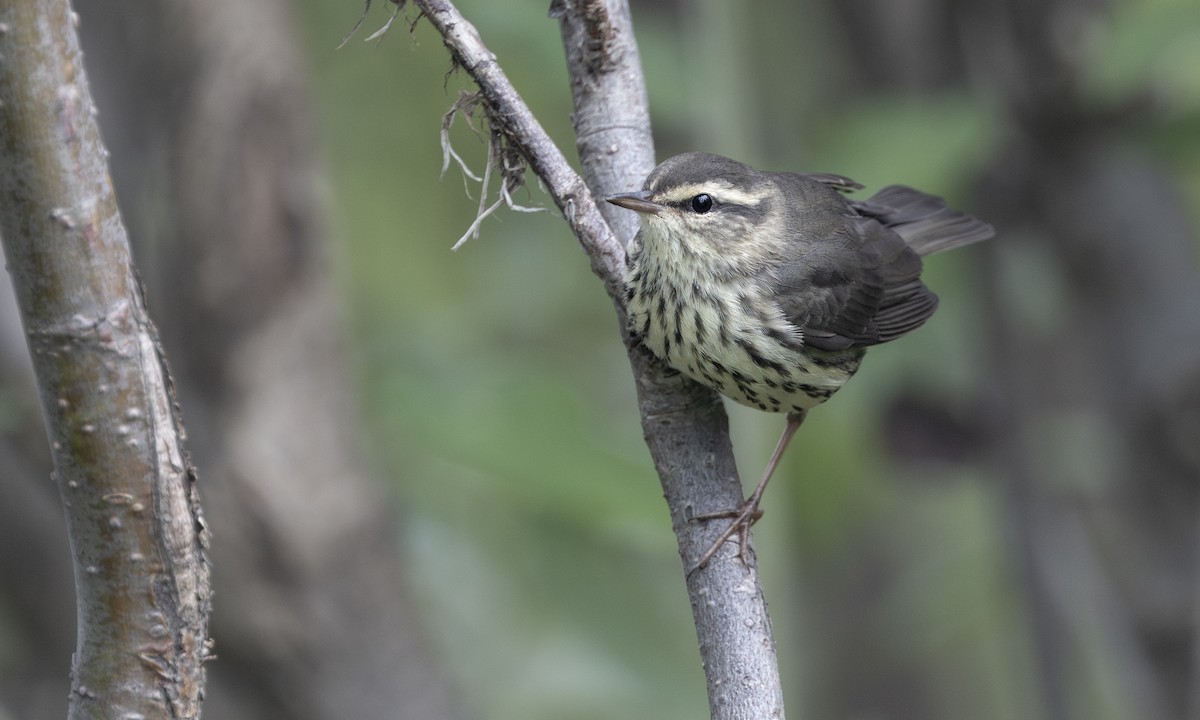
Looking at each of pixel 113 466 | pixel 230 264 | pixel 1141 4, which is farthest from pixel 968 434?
pixel 113 466

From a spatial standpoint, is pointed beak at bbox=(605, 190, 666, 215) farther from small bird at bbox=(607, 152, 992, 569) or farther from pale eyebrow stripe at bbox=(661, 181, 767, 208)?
pale eyebrow stripe at bbox=(661, 181, 767, 208)

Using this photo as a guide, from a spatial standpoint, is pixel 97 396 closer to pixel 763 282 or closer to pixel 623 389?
pixel 763 282

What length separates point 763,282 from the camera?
142 inches

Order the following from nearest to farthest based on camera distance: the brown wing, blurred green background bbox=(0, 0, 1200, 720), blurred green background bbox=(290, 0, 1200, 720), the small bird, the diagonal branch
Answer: the diagonal branch
the small bird
the brown wing
blurred green background bbox=(290, 0, 1200, 720)
blurred green background bbox=(0, 0, 1200, 720)

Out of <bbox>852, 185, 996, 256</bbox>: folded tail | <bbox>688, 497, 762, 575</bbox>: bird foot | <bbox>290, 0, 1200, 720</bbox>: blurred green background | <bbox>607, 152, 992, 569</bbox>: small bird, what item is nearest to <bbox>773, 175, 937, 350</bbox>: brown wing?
<bbox>607, 152, 992, 569</bbox>: small bird

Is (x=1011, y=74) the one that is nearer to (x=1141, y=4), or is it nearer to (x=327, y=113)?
(x=1141, y=4)

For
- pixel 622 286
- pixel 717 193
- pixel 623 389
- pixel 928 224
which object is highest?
pixel 623 389

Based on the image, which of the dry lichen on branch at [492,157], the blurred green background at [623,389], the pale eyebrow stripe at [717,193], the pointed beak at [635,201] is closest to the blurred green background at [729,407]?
the blurred green background at [623,389]

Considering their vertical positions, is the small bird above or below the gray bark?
above

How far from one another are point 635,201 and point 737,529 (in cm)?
84

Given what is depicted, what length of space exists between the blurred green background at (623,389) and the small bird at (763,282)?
0.82 m

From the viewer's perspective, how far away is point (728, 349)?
3340 mm

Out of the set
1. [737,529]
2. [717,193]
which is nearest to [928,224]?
[717,193]

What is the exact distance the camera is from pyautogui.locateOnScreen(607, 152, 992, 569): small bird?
3.17m
